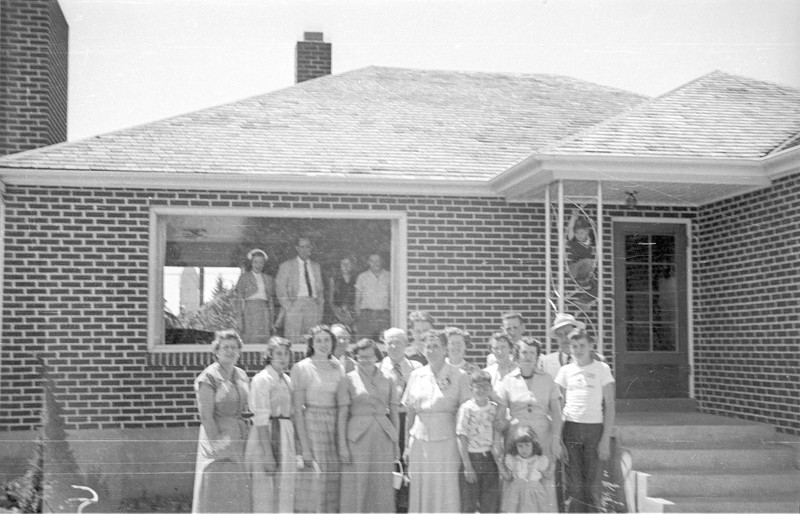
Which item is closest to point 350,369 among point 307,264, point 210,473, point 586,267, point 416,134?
point 210,473

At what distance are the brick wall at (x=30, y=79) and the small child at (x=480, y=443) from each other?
5.27 meters

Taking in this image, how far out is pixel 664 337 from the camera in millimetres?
8930

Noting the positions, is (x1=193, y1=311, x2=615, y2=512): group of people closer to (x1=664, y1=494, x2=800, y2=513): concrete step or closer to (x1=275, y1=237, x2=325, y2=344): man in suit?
(x1=664, y1=494, x2=800, y2=513): concrete step

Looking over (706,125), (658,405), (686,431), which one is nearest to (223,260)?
(686,431)

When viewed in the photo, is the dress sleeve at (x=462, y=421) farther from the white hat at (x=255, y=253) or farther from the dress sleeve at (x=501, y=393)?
the white hat at (x=255, y=253)

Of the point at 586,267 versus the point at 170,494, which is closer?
the point at 170,494

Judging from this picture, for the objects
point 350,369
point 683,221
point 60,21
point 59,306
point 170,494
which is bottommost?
point 170,494

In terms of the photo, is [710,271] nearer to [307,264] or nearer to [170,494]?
[307,264]

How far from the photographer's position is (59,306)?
7715mm

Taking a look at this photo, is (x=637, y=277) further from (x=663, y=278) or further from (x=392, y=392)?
(x=392, y=392)

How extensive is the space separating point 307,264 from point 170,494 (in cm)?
241

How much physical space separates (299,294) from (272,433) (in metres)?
2.03

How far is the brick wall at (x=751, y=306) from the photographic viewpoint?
25.4ft

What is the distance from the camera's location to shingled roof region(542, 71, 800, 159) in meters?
7.56
